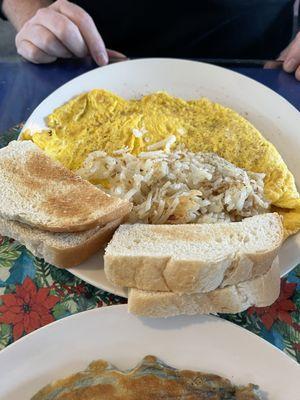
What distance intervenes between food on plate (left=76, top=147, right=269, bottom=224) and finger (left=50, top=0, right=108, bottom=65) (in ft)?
1.84

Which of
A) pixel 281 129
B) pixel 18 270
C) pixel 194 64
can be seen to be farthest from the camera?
pixel 194 64

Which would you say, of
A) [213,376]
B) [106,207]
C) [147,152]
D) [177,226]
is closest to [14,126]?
[147,152]

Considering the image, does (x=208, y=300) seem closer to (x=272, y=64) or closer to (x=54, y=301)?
(x=54, y=301)

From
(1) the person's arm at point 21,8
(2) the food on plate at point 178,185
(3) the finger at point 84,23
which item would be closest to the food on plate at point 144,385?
(2) the food on plate at point 178,185

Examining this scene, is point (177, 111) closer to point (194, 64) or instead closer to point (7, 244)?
point (194, 64)

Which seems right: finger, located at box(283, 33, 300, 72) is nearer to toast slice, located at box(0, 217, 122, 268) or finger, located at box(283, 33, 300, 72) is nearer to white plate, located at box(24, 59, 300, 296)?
white plate, located at box(24, 59, 300, 296)

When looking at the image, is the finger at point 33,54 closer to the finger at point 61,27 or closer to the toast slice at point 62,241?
the finger at point 61,27

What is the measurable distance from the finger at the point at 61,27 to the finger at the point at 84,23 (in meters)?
0.02

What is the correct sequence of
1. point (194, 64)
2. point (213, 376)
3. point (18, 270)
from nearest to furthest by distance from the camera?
point (213, 376) < point (18, 270) < point (194, 64)

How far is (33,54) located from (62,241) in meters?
0.99

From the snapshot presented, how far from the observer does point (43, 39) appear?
6.56 feet

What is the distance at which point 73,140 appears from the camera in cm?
179

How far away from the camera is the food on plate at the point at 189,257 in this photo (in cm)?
125

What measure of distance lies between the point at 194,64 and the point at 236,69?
8.0 inches
